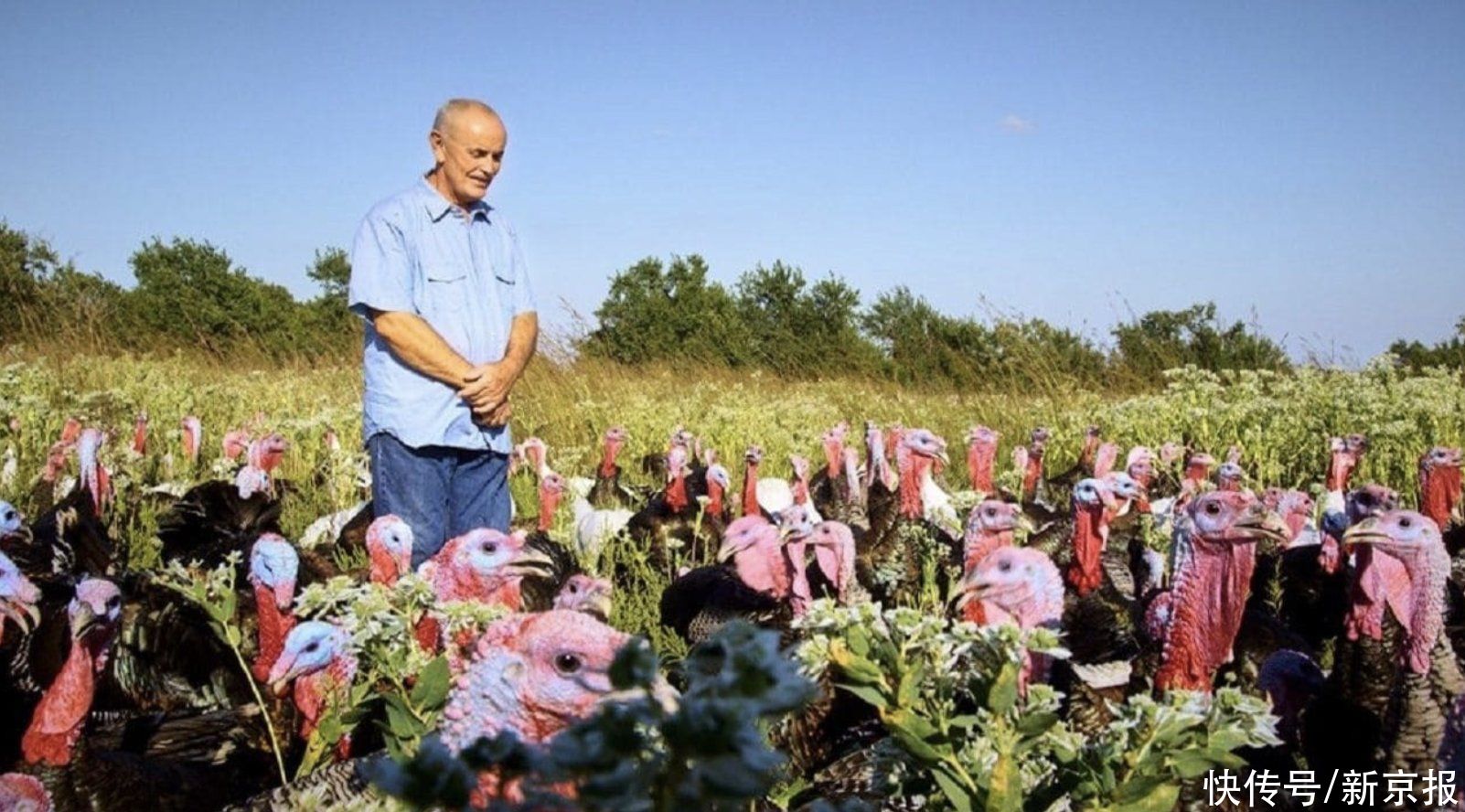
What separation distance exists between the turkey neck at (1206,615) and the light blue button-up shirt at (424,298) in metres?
2.79

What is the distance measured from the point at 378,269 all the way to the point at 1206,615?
313 cm

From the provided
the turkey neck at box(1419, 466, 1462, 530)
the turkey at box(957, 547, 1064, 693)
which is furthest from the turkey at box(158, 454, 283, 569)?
the turkey neck at box(1419, 466, 1462, 530)

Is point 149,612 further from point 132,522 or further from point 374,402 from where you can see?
point 132,522

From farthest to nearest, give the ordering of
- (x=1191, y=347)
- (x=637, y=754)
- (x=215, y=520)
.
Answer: (x=1191, y=347)
(x=215, y=520)
(x=637, y=754)

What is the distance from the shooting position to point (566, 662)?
2.12 m

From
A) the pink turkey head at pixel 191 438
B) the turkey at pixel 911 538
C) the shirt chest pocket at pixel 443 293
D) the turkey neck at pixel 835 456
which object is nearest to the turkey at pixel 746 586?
the turkey at pixel 911 538

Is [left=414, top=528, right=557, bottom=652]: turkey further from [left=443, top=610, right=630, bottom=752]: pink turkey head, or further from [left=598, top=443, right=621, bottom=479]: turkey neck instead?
[left=598, top=443, right=621, bottom=479]: turkey neck

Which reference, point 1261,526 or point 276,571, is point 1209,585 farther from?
point 276,571

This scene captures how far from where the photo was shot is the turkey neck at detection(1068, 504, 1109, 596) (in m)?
4.44

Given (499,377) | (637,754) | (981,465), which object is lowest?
(637,754)

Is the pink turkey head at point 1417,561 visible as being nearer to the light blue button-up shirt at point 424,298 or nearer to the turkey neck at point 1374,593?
the turkey neck at point 1374,593

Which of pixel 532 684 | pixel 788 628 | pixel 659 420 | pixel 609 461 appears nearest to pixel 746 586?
pixel 788 628

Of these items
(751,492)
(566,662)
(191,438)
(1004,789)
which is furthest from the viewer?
(191,438)

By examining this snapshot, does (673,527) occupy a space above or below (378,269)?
below
